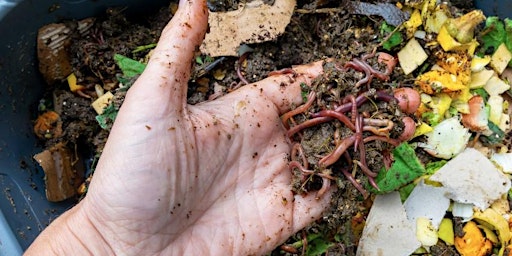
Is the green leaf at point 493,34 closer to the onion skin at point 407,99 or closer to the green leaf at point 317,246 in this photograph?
the onion skin at point 407,99

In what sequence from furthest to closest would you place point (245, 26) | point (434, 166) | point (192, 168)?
point (434, 166) → point (245, 26) → point (192, 168)

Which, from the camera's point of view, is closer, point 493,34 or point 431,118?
point 431,118

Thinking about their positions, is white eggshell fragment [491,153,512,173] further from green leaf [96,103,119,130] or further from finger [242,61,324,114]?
green leaf [96,103,119,130]

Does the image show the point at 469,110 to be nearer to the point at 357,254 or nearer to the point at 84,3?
the point at 357,254

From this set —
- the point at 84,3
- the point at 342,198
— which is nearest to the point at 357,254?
the point at 342,198

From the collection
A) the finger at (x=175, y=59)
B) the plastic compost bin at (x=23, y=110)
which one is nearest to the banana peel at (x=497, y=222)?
the finger at (x=175, y=59)

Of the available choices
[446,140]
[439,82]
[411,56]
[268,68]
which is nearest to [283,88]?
[268,68]

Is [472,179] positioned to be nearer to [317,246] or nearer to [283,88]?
[317,246]

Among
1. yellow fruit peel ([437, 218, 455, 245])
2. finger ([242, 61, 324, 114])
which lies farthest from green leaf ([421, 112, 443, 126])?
finger ([242, 61, 324, 114])
